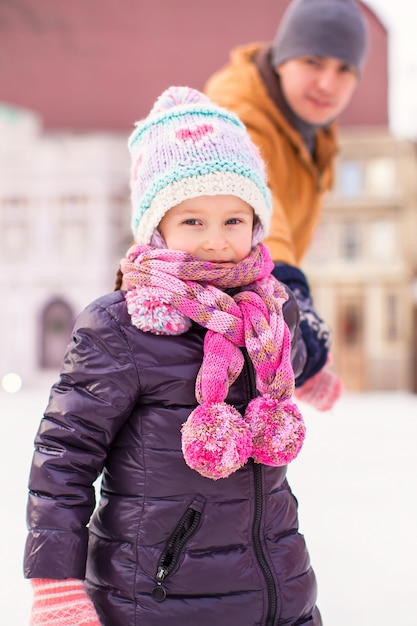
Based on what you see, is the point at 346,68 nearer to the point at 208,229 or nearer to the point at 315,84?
the point at 315,84

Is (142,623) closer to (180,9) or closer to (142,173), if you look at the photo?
(142,173)

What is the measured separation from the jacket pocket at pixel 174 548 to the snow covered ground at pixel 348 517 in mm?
822

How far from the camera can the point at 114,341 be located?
0.99 meters

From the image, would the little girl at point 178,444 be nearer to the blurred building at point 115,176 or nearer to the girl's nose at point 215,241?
the girl's nose at point 215,241

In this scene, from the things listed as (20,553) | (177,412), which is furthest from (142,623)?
(20,553)

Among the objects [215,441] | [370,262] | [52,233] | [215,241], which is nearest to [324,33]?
[215,241]

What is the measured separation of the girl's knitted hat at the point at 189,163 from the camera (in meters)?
1.03

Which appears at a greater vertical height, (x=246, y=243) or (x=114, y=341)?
(x=246, y=243)

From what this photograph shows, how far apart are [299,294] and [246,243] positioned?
1.06 ft

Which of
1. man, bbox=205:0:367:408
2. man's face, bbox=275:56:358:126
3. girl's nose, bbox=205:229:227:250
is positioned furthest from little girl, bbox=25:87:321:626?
man's face, bbox=275:56:358:126

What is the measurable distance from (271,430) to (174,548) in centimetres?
19


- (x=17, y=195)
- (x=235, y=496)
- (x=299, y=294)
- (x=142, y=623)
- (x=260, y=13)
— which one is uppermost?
(x=260, y=13)

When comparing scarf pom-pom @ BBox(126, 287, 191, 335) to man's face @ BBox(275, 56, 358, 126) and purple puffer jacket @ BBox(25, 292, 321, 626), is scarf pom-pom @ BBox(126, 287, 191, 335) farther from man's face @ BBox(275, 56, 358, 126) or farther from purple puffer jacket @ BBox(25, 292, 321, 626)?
man's face @ BBox(275, 56, 358, 126)

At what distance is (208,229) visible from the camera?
104 centimetres
